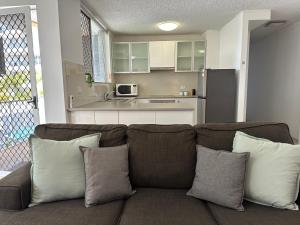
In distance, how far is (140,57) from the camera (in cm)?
537

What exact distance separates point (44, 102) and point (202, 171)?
218 cm

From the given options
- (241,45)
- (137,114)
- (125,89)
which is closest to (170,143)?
(137,114)

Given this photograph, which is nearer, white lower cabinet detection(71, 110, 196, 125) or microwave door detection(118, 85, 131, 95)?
white lower cabinet detection(71, 110, 196, 125)

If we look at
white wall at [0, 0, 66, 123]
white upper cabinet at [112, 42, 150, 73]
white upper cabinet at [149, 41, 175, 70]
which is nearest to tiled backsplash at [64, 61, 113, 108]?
white wall at [0, 0, 66, 123]

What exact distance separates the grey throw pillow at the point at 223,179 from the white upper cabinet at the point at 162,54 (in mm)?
4169

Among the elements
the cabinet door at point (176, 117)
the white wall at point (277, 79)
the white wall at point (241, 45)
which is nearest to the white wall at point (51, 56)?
the cabinet door at point (176, 117)

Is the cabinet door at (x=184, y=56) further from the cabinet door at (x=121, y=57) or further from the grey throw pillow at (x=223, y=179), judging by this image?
the grey throw pillow at (x=223, y=179)

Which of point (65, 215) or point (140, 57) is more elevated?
point (140, 57)

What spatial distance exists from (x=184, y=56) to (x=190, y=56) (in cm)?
15

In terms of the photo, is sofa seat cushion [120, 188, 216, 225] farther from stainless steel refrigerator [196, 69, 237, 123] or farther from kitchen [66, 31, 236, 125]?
stainless steel refrigerator [196, 69, 237, 123]

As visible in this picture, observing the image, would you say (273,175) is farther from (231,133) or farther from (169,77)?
(169,77)

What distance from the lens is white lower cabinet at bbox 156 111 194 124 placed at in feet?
8.37

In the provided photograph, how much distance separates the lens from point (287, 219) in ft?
3.65

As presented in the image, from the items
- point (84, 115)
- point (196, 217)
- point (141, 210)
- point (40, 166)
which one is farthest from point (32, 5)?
point (196, 217)
